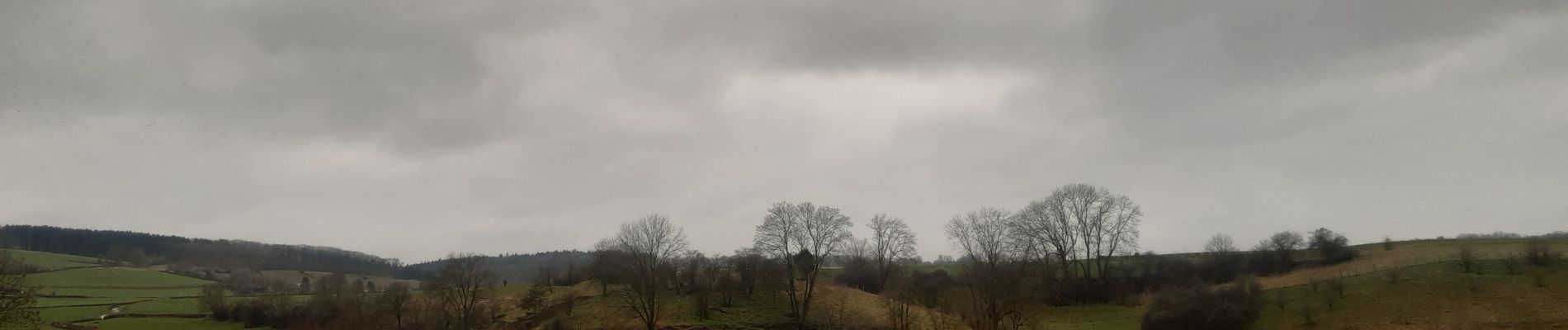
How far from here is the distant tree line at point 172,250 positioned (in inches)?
5477

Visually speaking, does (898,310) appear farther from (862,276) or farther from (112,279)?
(112,279)

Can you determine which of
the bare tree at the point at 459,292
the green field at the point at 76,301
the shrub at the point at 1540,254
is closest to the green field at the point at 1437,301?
the shrub at the point at 1540,254

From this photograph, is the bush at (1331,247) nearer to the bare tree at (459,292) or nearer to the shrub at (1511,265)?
the shrub at (1511,265)

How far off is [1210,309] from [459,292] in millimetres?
50663

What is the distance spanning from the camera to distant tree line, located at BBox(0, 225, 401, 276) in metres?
139

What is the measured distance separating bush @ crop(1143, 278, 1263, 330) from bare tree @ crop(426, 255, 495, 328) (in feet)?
152

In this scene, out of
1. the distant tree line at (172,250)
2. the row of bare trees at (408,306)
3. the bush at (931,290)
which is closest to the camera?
the row of bare trees at (408,306)

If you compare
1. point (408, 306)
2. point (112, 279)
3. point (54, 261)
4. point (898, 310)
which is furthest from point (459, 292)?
A: point (54, 261)

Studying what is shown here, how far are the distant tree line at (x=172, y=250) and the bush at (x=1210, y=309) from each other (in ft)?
464

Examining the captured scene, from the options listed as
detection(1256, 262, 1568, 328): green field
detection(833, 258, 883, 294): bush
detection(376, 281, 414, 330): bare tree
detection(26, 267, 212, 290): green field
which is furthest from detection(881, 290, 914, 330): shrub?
detection(26, 267, 212, 290): green field

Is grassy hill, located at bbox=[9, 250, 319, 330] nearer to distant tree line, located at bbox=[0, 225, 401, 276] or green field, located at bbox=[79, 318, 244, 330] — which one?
green field, located at bbox=[79, 318, 244, 330]

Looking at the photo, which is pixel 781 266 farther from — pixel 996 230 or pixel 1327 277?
pixel 1327 277

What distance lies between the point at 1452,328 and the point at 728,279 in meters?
41.0

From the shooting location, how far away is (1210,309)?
129ft
